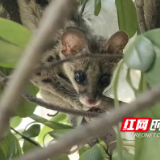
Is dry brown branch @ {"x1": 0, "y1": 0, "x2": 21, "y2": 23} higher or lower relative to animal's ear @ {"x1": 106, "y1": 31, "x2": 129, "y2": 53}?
higher

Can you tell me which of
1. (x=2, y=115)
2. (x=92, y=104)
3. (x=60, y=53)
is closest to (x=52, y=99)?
(x=60, y=53)

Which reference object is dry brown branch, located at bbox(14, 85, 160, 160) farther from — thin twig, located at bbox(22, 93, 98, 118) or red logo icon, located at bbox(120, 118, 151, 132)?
thin twig, located at bbox(22, 93, 98, 118)

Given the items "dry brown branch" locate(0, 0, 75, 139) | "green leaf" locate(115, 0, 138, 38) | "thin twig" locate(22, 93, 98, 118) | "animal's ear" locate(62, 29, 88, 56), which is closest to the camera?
"dry brown branch" locate(0, 0, 75, 139)

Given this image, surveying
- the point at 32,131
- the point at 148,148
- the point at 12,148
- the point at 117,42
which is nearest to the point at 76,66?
the point at 117,42

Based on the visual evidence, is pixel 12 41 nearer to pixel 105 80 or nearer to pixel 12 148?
pixel 12 148

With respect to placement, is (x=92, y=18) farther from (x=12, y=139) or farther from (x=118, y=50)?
(x=12, y=139)

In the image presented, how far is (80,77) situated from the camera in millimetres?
1250

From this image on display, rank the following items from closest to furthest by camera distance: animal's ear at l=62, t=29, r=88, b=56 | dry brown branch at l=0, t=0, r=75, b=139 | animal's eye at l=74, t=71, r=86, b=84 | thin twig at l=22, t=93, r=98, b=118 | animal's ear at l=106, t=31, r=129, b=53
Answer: dry brown branch at l=0, t=0, r=75, b=139 < thin twig at l=22, t=93, r=98, b=118 < animal's ear at l=106, t=31, r=129, b=53 < animal's ear at l=62, t=29, r=88, b=56 < animal's eye at l=74, t=71, r=86, b=84

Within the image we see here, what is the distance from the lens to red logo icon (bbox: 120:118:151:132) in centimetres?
61

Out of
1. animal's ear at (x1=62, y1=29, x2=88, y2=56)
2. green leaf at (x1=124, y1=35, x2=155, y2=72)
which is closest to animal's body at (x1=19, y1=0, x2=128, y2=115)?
animal's ear at (x1=62, y1=29, x2=88, y2=56)

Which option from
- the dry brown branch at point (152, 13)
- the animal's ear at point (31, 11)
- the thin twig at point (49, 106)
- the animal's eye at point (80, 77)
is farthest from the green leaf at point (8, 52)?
the animal's ear at point (31, 11)

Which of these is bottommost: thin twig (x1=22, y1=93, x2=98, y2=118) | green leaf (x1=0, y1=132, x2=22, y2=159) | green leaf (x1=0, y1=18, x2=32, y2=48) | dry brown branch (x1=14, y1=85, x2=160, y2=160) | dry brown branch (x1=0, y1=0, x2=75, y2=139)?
green leaf (x1=0, y1=132, x2=22, y2=159)

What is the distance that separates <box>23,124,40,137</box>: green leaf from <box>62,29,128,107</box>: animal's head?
0.25 metres

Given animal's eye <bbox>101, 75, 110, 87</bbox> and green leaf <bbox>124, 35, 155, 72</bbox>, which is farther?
animal's eye <bbox>101, 75, 110, 87</bbox>
